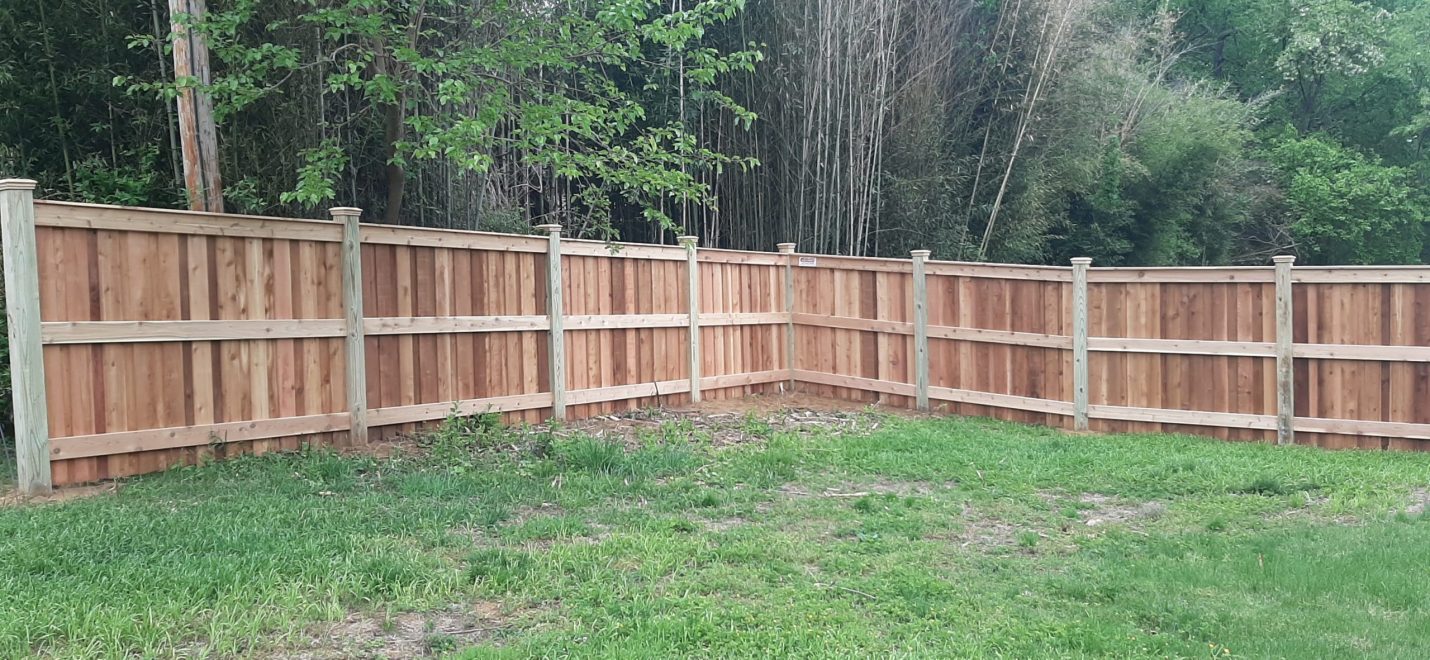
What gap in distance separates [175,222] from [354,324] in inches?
49.4

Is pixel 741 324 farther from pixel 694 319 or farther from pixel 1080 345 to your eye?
pixel 1080 345

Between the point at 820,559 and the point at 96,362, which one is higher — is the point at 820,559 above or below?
below

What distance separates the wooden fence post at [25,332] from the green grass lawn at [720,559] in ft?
1.47

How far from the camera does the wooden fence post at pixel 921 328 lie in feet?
29.6

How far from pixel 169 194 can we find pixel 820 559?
552 centimetres

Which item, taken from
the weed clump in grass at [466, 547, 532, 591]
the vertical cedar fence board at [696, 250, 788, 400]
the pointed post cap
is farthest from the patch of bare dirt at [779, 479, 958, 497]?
the pointed post cap

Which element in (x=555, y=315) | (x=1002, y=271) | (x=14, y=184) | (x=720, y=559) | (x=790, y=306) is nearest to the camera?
(x=720, y=559)

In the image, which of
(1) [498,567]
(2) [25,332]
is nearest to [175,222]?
(2) [25,332]

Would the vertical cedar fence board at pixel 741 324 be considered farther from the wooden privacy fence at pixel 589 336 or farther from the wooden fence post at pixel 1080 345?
the wooden fence post at pixel 1080 345

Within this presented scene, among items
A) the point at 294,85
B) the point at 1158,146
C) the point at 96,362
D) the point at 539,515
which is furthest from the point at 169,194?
the point at 1158,146

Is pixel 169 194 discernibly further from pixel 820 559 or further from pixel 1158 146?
pixel 1158 146

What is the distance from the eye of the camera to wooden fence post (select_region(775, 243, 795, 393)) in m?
10.2

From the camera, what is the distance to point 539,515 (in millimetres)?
4852

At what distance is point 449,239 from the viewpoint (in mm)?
7000
